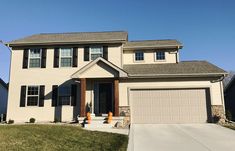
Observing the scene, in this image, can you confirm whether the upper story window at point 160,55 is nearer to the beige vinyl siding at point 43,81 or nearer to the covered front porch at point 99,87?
the beige vinyl siding at point 43,81

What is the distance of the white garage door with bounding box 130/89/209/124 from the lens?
1503 cm

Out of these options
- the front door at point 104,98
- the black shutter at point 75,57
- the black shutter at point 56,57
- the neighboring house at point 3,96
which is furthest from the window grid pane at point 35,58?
the neighboring house at point 3,96

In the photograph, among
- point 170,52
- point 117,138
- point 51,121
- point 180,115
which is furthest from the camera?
point 170,52

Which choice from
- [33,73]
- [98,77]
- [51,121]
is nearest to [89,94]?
[98,77]

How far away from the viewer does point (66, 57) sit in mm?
17047

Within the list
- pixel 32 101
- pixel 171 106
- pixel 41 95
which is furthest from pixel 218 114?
pixel 32 101

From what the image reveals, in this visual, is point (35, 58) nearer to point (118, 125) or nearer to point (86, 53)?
point (86, 53)

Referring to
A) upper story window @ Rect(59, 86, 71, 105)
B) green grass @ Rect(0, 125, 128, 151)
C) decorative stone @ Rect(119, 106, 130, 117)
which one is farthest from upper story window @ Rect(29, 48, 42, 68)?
green grass @ Rect(0, 125, 128, 151)

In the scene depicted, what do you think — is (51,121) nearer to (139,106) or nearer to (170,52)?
(139,106)

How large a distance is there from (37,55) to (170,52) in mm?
10824

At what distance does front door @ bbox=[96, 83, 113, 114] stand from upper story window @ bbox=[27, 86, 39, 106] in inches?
185

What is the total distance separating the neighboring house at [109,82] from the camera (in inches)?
595

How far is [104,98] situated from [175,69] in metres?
5.69

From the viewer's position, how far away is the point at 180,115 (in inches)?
592
